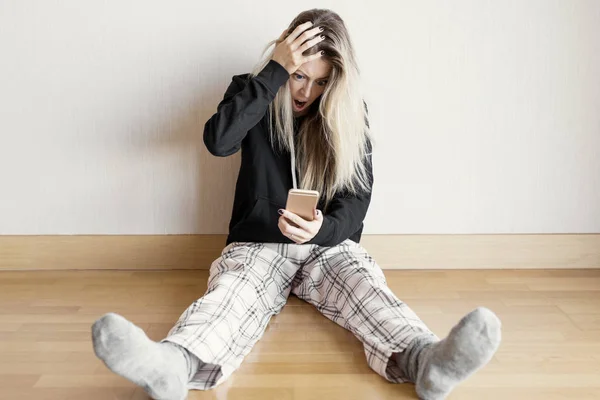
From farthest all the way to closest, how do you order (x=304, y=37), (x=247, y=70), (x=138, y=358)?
(x=247, y=70) < (x=304, y=37) < (x=138, y=358)

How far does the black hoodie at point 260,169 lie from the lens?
1.33 metres

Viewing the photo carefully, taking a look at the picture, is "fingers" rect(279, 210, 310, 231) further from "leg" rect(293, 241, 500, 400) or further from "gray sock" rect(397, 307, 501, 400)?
"gray sock" rect(397, 307, 501, 400)

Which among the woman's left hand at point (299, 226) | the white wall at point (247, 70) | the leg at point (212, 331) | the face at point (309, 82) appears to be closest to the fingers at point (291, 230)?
the woman's left hand at point (299, 226)

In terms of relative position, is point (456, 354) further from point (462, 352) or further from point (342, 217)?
point (342, 217)

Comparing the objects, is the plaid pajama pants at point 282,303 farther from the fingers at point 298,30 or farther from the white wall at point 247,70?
the fingers at point 298,30

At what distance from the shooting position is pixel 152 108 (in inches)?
64.2

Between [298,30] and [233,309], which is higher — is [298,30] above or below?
above

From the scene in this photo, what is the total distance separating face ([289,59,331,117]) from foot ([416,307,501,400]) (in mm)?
634

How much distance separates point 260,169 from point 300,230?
273 millimetres

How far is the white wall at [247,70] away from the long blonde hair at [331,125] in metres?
0.23

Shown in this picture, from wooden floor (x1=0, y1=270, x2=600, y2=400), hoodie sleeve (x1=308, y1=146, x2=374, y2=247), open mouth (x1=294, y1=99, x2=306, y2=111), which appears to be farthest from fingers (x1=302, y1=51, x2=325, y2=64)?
wooden floor (x1=0, y1=270, x2=600, y2=400)

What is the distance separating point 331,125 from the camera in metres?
1.37

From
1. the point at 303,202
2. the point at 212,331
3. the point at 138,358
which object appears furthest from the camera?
the point at 303,202

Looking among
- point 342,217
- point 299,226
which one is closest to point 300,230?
point 299,226
